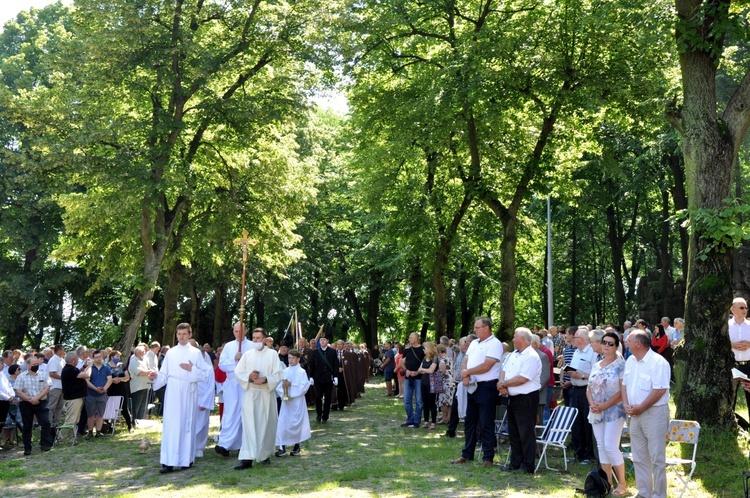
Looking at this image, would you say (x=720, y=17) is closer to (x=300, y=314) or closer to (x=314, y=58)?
(x=314, y=58)

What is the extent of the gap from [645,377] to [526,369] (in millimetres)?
2528

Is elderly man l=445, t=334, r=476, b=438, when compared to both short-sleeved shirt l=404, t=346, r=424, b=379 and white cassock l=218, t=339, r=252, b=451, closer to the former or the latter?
short-sleeved shirt l=404, t=346, r=424, b=379

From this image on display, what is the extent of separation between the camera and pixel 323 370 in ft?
58.8

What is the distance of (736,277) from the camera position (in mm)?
26750

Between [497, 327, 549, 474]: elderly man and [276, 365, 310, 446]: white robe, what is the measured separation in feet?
13.2

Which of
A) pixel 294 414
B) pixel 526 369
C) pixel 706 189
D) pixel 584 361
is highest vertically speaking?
pixel 706 189

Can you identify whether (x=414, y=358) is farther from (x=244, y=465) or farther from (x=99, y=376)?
(x=99, y=376)

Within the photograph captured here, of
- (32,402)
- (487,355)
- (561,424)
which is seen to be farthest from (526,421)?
(32,402)

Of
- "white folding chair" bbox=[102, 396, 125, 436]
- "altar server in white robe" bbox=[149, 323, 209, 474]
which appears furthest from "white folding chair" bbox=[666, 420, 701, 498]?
"white folding chair" bbox=[102, 396, 125, 436]

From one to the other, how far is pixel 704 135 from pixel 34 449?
12825 millimetres

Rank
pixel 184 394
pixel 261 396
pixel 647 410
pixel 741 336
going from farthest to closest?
pixel 261 396 < pixel 184 394 < pixel 741 336 < pixel 647 410

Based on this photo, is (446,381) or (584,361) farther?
(446,381)

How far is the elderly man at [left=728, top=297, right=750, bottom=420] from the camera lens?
36.0ft

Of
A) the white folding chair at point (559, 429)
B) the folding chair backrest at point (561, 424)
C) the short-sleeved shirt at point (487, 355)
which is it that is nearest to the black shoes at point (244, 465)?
the short-sleeved shirt at point (487, 355)
